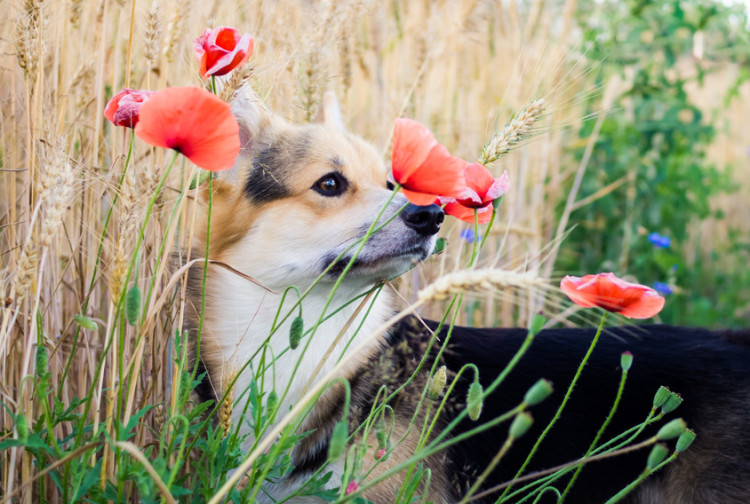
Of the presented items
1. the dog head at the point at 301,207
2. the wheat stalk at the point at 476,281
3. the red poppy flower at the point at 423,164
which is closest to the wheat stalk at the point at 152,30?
the dog head at the point at 301,207

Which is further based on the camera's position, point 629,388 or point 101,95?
point 629,388

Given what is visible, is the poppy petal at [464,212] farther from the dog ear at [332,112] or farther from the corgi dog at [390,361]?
the dog ear at [332,112]

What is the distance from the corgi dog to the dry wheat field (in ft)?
0.65

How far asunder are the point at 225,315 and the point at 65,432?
63 cm

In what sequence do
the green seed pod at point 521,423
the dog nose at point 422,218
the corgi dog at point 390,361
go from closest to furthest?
the green seed pod at point 521,423 < the dog nose at point 422,218 < the corgi dog at point 390,361

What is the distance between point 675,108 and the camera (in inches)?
174

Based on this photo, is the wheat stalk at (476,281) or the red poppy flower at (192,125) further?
the red poppy flower at (192,125)

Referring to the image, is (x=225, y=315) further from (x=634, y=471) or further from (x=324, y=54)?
(x=634, y=471)

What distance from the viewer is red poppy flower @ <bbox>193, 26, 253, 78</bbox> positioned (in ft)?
4.58

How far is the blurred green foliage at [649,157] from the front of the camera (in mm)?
4387

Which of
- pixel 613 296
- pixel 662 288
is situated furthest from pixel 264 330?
pixel 662 288

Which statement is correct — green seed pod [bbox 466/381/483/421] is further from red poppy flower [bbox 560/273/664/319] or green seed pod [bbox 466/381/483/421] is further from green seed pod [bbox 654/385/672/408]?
green seed pod [bbox 654/385/672/408]

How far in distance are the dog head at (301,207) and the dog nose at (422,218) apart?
0.02 meters

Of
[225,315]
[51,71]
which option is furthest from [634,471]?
[51,71]
